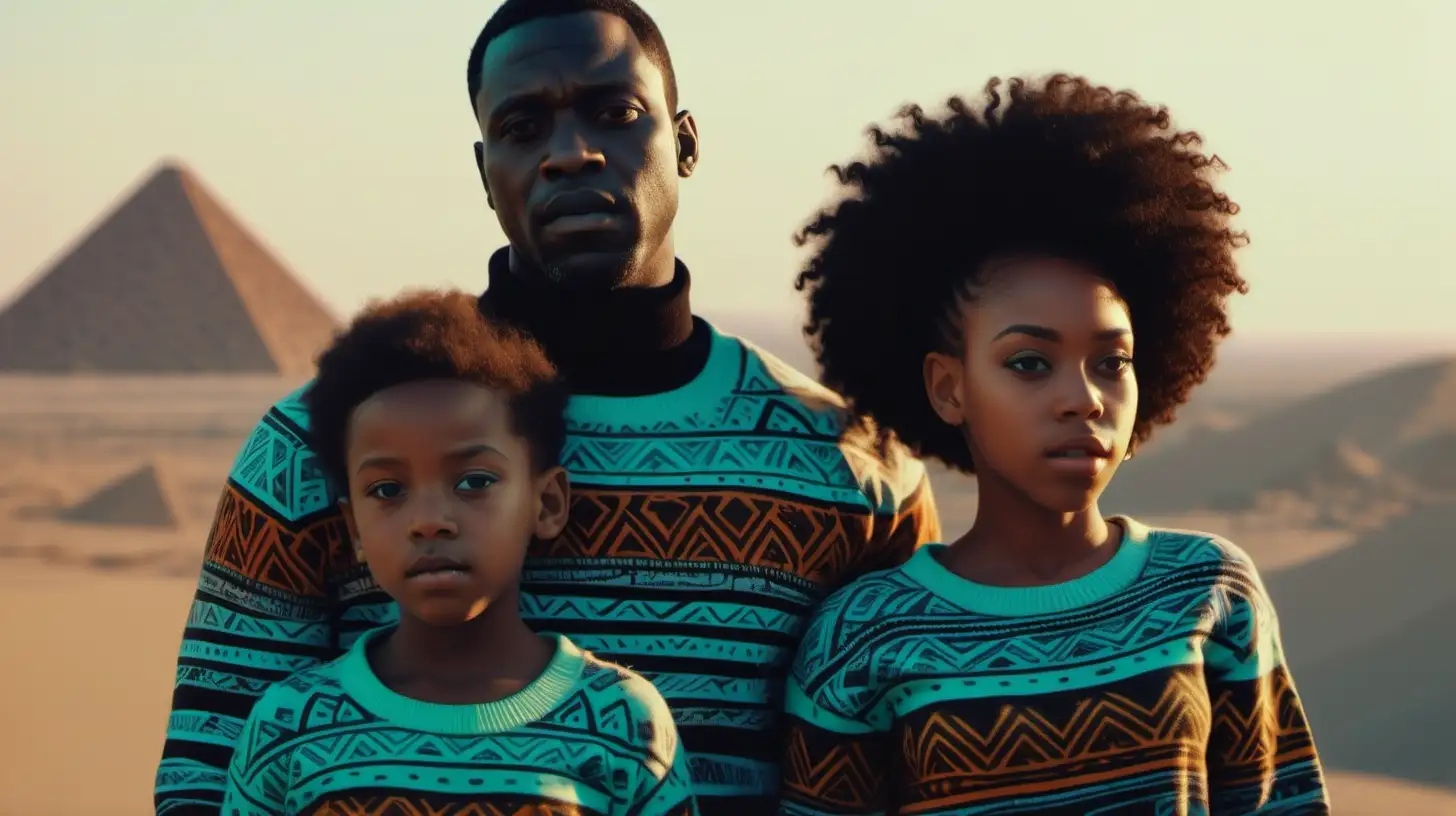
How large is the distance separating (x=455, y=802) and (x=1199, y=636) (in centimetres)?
138

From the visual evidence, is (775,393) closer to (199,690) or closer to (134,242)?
(199,690)

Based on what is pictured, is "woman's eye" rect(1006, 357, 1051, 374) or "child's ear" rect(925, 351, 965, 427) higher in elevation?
"child's ear" rect(925, 351, 965, 427)

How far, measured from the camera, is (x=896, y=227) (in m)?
3.76

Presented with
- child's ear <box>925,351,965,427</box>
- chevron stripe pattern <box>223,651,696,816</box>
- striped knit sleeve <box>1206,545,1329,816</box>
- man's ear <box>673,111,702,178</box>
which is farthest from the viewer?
man's ear <box>673,111,702,178</box>

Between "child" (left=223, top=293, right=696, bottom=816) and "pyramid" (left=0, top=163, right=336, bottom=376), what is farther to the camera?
"pyramid" (left=0, top=163, right=336, bottom=376)

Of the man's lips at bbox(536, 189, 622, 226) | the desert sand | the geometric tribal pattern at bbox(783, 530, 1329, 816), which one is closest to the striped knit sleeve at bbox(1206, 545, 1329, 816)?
the geometric tribal pattern at bbox(783, 530, 1329, 816)

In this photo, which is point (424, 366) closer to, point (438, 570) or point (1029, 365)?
point (438, 570)

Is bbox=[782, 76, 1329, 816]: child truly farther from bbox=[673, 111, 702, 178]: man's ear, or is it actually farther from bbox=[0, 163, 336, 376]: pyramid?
bbox=[0, 163, 336, 376]: pyramid

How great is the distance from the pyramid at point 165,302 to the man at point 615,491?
92.8m

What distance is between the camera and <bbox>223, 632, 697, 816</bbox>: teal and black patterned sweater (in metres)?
3.07

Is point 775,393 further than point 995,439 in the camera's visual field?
Yes

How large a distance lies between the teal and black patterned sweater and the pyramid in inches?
3680

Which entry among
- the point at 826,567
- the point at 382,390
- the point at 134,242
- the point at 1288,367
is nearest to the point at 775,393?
the point at 826,567

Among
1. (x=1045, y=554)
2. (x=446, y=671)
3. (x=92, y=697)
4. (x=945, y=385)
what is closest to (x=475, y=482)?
(x=446, y=671)
